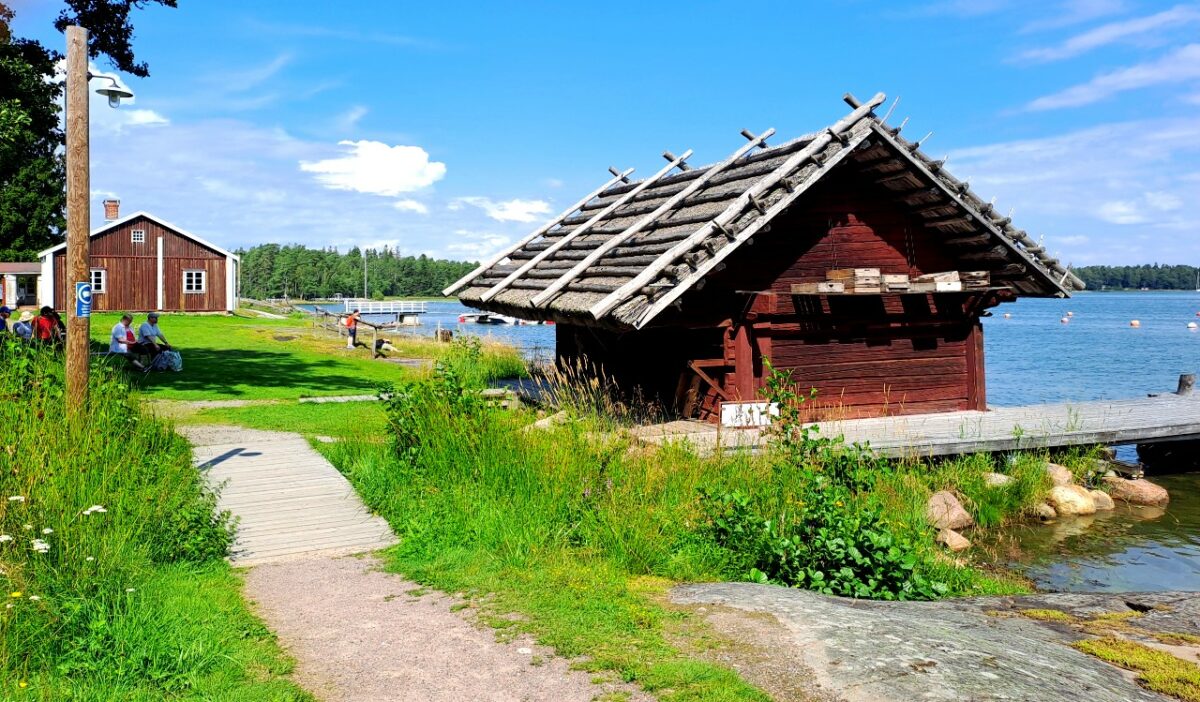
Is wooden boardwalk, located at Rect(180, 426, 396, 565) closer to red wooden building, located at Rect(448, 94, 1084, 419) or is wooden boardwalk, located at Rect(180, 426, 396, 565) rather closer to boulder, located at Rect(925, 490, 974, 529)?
red wooden building, located at Rect(448, 94, 1084, 419)

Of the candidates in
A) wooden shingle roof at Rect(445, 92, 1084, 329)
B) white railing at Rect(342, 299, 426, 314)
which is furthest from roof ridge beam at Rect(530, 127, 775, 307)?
white railing at Rect(342, 299, 426, 314)

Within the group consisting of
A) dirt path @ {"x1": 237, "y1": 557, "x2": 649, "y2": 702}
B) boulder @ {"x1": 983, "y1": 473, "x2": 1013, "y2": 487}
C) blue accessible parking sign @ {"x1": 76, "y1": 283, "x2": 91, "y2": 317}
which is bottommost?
boulder @ {"x1": 983, "y1": 473, "x2": 1013, "y2": 487}

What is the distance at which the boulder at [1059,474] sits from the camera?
13633mm

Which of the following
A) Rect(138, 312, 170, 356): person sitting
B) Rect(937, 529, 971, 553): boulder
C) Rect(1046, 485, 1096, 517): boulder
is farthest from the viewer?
Rect(138, 312, 170, 356): person sitting

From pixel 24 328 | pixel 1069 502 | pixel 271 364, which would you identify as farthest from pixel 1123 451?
pixel 24 328

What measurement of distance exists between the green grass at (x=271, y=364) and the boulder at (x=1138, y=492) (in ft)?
36.9

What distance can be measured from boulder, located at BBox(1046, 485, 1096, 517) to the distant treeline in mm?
143481

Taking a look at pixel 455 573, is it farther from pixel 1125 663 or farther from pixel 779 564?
pixel 1125 663

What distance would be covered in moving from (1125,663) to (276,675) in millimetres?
5301

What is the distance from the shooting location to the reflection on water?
411 inches

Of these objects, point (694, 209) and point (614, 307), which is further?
point (694, 209)

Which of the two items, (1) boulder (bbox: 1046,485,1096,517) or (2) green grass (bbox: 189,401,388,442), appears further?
(2) green grass (bbox: 189,401,388,442)

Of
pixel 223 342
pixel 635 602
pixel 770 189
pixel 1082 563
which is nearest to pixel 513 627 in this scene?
pixel 635 602

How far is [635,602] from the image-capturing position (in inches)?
259
